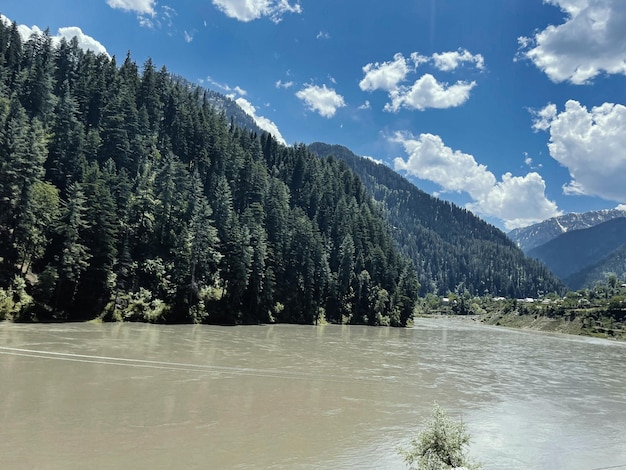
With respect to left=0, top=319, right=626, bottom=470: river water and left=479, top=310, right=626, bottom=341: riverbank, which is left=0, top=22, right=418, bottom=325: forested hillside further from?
left=479, top=310, right=626, bottom=341: riverbank

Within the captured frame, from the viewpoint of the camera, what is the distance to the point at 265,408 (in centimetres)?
2286

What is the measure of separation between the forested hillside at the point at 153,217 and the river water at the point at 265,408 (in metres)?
20.6

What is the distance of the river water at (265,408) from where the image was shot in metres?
16.0

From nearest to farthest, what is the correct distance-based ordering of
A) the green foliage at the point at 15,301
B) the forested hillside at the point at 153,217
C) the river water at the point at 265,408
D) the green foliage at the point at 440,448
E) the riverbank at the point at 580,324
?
the green foliage at the point at 440,448
the river water at the point at 265,408
the green foliage at the point at 15,301
the forested hillside at the point at 153,217
the riverbank at the point at 580,324

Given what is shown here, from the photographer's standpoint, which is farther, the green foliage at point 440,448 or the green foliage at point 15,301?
the green foliage at point 15,301

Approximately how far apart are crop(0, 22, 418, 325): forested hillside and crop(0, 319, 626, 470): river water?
67.7ft

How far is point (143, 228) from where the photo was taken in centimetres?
7975

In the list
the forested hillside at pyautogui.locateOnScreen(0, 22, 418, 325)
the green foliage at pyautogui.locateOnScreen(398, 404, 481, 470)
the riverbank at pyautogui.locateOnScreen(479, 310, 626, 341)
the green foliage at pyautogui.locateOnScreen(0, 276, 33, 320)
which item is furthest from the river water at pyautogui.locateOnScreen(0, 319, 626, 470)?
the riverbank at pyautogui.locateOnScreen(479, 310, 626, 341)

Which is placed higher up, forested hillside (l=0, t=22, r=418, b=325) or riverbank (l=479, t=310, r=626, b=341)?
forested hillside (l=0, t=22, r=418, b=325)

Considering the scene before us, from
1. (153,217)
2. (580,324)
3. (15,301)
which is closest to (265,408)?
(15,301)

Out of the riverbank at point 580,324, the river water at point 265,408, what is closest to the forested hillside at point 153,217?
the river water at point 265,408

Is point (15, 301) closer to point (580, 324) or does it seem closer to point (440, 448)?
point (440, 448)

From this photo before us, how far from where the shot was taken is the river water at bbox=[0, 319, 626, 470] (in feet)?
52.5

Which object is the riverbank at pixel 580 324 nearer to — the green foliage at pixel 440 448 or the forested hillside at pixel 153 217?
the forested hillside at pixel 153 217
